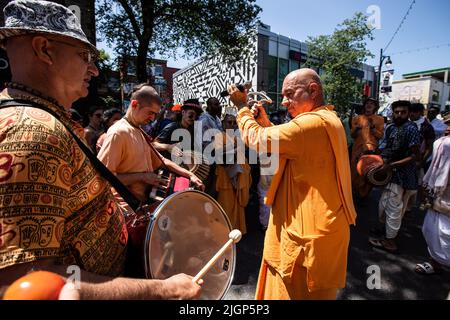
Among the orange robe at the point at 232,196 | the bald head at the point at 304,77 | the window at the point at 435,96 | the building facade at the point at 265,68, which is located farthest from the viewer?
the window at the point at 435,96

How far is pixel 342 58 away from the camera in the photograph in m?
14.6

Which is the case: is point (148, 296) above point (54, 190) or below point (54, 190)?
below

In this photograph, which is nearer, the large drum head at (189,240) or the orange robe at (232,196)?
the large drum head at (189,240)

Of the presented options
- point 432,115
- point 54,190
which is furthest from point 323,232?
point 432,115

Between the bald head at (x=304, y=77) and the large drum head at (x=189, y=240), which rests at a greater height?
the bald head at (x=304, y=77)

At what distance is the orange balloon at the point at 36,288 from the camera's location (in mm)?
572

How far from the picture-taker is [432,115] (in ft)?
29.1

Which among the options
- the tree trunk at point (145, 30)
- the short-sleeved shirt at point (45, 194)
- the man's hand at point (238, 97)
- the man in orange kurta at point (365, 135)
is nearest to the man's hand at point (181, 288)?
the short-sleeved shirt at point (45, 194)

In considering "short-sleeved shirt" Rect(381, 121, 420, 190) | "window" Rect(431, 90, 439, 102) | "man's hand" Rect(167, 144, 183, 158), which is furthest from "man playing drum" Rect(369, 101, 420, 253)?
"window" Rect(431, 90, 439, 102)

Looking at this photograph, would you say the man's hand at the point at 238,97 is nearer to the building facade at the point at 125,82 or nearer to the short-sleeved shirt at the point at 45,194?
the short-sleeved shirt at the point at 45,194

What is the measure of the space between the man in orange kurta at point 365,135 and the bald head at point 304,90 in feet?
15.7

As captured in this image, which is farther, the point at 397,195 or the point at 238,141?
the point at 238,141

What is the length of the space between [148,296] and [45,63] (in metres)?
0.95

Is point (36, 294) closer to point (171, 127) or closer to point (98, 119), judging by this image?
point (171, 127)
